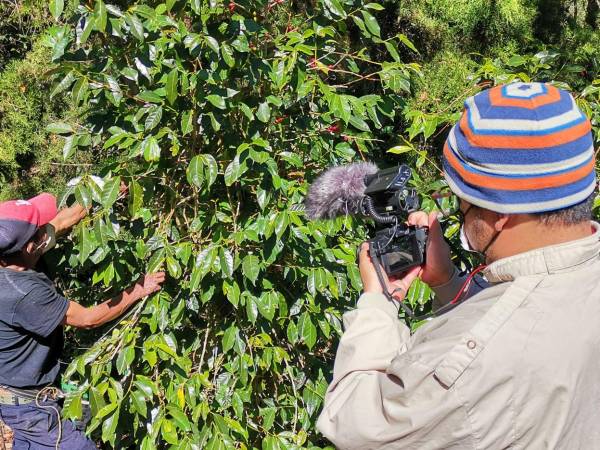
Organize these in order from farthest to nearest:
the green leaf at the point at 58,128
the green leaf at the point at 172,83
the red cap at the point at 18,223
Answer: the red cap at the point at 18,223
the green leaf at the point at 58,128
the green leaf at the point at 172,83

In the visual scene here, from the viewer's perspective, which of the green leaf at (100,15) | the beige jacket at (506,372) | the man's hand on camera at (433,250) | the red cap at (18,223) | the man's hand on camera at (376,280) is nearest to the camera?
the beige jacket at (506,372)

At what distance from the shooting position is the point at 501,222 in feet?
3.60

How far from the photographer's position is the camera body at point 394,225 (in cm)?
139

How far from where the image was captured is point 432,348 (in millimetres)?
1053

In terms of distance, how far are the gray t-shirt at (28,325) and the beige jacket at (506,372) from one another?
1775mm

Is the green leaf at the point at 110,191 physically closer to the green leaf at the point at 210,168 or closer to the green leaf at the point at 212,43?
the green leaf at the point at 210,168

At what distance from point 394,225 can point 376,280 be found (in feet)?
0.49

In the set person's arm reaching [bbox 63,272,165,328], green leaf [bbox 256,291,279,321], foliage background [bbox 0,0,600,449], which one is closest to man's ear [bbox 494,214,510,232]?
foliage background [bbox 0,0,600,449]

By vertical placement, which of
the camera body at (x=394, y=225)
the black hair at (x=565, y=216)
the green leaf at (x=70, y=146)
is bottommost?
the green leaf at (x=70, y=146)

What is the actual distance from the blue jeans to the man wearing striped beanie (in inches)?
79.0

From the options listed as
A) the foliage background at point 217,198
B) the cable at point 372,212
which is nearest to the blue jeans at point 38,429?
the foliage background at point 217,198

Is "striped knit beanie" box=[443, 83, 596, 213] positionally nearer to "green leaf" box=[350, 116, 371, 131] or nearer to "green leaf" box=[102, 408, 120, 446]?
"green leaf" box=[350, 116, 371, 131]

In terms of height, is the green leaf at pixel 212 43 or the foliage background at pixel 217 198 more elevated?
the green leaf at pixel 212 43

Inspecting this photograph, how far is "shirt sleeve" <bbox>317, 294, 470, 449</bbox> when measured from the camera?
1017 millimetres
